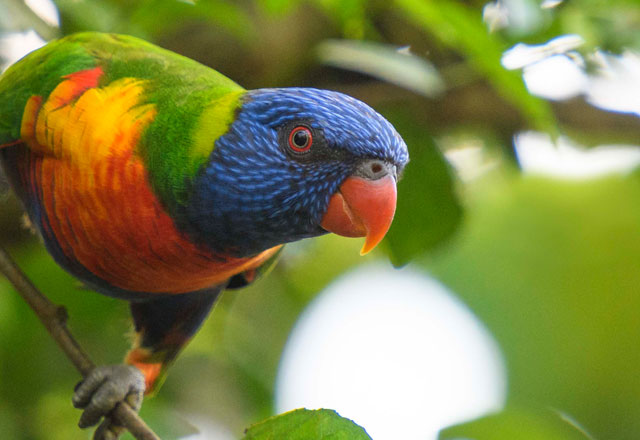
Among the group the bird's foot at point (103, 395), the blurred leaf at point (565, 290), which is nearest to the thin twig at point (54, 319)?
the bird's foot at point (103, 395)

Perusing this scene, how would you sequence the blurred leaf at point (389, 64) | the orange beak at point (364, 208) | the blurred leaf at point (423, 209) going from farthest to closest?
1. the blurred leaf at point (423, 209)
2. the blurred leaf at point (389, 64)
3. the orange beak at point (364, 208)

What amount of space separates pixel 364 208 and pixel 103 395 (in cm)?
104

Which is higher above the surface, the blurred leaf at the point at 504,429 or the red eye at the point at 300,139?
the red eye at the point at 300,139

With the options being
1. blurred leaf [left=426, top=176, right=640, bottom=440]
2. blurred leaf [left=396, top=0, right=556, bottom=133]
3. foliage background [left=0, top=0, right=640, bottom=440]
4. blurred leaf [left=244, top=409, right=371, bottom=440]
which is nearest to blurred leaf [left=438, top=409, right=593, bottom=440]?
foliage background [left=0, top=0, right=640, bottom=440]

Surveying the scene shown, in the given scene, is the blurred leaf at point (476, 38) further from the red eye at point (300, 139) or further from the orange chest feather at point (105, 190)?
the orange chest feather at point (105, 190)

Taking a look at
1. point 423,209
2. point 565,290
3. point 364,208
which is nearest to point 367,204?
point 364,208

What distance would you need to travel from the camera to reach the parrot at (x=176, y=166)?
2.01 m

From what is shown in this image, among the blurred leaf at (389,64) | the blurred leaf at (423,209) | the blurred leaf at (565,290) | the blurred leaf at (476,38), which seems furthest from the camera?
the blurred leaf at (565,290)

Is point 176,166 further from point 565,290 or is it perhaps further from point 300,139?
point 565,290

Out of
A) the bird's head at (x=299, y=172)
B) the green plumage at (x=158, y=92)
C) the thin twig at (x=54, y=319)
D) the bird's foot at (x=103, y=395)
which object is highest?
the green plumage at (x=158, y=92)

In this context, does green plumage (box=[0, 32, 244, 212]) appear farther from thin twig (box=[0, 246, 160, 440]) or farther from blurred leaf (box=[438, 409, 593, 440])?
blurred leaf (box=[438, 409, 593, 440])

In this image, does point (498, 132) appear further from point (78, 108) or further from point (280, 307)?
point (78, 108)

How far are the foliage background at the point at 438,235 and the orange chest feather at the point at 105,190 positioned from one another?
342 mm

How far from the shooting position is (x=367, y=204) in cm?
198
